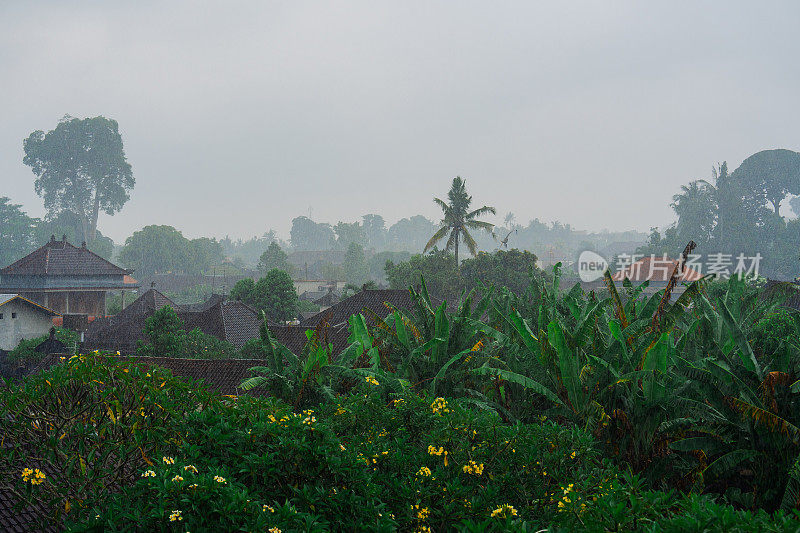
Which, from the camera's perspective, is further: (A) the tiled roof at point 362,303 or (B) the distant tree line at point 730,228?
(B) the distant tree line at point 730,228

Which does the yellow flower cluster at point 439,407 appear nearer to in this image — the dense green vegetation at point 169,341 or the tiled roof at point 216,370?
the tiled roof at point 216,370

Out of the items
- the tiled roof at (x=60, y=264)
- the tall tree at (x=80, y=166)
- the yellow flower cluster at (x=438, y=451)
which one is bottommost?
the yellow flower cluster at (x=438, y=451)

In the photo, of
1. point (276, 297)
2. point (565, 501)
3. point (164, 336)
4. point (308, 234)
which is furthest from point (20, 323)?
point (308, 234)

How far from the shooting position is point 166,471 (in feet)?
14.4

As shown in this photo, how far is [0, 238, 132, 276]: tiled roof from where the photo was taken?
50.4 metres

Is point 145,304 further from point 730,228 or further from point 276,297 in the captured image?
point 730,228

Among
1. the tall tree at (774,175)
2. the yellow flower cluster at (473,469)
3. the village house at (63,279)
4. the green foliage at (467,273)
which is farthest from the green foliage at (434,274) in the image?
the tall tree at (774,175)

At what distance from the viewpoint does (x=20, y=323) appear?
36344 mm

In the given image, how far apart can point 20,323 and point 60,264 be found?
16944 mm

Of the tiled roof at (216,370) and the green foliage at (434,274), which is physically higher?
the green foliage at (434,274)

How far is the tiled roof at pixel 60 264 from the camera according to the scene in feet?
165

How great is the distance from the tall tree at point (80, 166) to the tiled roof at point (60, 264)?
53.8 m

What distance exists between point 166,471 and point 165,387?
1.96 meters

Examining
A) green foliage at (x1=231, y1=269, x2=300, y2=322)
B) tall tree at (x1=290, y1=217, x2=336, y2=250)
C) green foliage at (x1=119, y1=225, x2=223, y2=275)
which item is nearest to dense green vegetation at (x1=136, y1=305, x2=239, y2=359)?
green foliage at (x1=231, y1=269, x2=300, y2=322)
